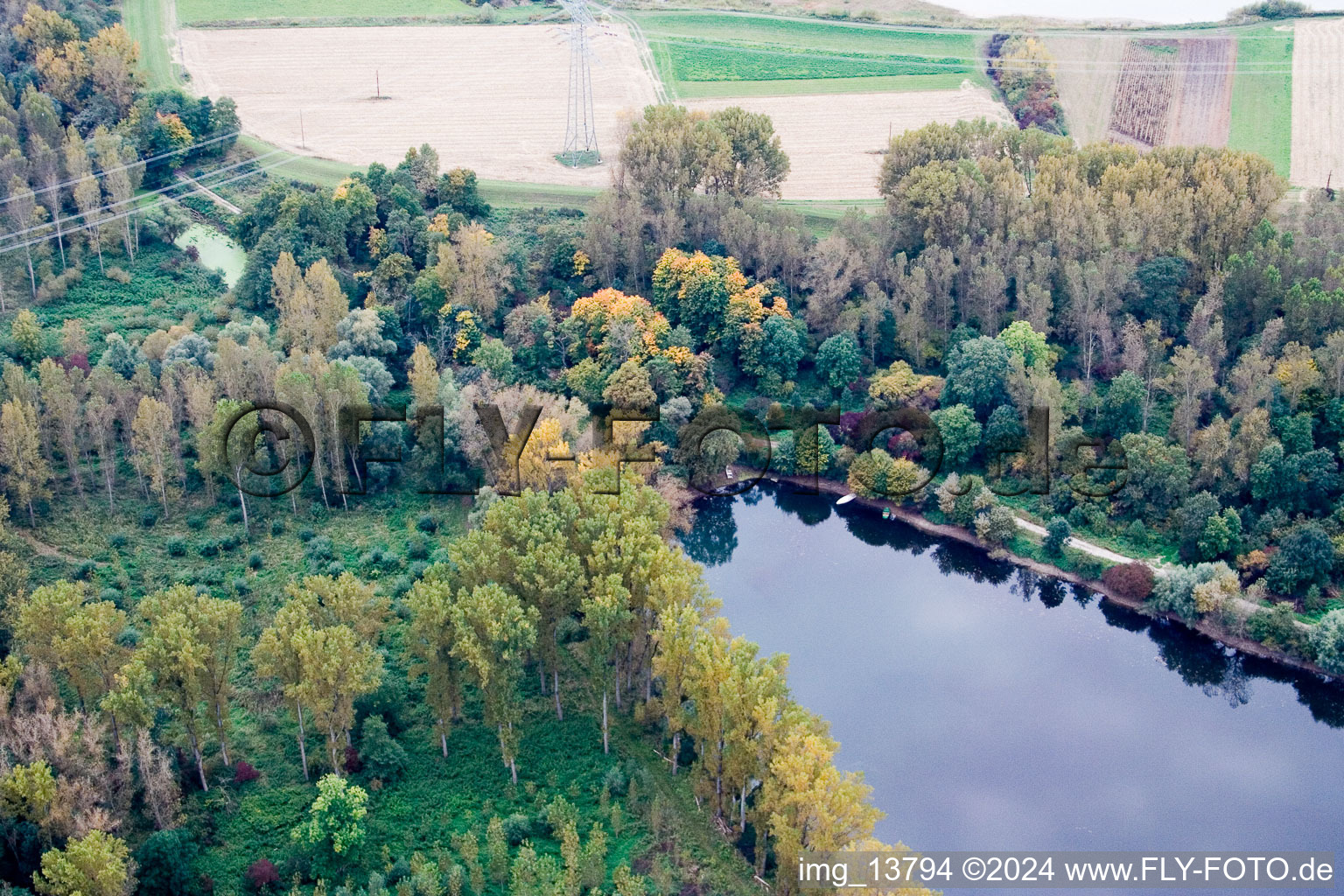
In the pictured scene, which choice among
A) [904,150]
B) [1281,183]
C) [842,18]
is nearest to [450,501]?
Result: [904,150]

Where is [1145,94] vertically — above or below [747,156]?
above

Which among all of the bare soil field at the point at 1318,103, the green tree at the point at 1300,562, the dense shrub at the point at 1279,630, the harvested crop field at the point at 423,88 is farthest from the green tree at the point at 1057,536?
the bare soil field at the point at 1318,103

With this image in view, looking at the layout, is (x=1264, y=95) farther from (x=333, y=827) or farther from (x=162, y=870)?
(x=162, y=870)

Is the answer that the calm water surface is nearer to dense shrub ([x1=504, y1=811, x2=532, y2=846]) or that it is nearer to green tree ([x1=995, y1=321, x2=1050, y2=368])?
green tree ([x1=995, y1=321, x2=1050, y2=368])

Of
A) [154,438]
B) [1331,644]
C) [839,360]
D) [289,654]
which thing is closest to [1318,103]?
[839,360]

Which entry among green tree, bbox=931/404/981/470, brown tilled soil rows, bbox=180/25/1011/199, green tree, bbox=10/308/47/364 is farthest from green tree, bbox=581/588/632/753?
brown tilled soil rows, bbox=180/25/1011/199

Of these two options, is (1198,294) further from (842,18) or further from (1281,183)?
(842,18)
